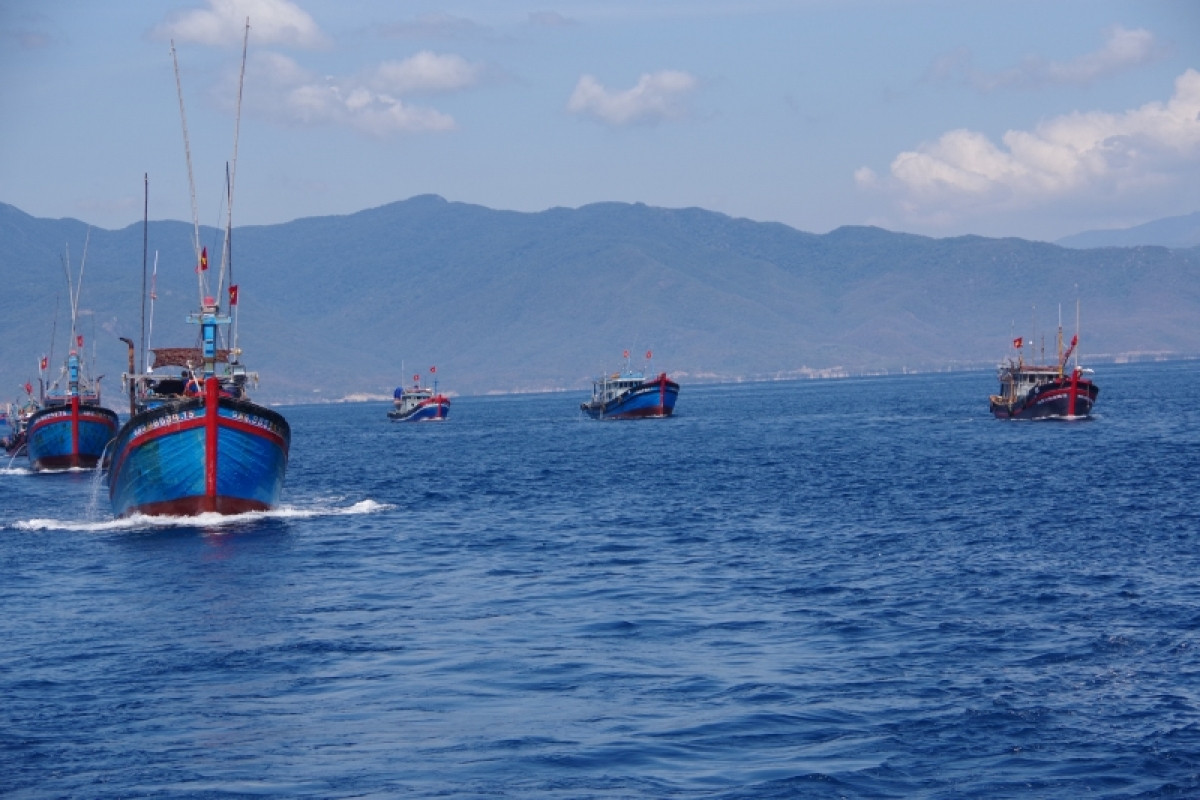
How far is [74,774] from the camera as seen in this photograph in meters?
24.8

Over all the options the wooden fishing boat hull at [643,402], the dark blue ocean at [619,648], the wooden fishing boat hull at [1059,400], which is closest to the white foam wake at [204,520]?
the dark blue ocean at [619,648]

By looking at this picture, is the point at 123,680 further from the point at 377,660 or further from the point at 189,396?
the point at 189,396

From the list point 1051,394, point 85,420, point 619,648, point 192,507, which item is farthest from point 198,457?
point 1051,394

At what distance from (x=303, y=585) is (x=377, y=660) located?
11539 mm

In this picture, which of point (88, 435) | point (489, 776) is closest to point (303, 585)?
point (489, 776)

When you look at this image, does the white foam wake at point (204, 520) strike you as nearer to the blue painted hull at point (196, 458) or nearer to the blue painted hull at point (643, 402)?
the blue painted hull at point (196, 458)

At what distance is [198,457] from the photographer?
57.4 m

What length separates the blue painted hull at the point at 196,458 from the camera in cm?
5647

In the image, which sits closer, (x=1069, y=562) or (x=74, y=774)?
(x=74, y=774)

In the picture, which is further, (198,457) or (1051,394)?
(1051,394)

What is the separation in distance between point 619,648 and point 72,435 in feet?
257

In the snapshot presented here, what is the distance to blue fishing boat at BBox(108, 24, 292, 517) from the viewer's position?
56500mm

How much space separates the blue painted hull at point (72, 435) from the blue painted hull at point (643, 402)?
85.0m

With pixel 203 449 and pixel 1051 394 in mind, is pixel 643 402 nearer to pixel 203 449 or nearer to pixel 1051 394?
pixel 1051 394
